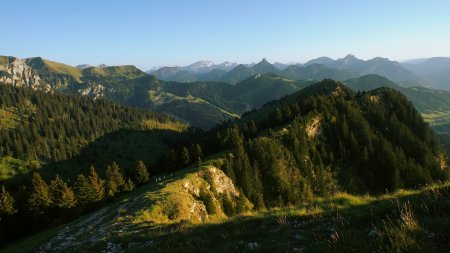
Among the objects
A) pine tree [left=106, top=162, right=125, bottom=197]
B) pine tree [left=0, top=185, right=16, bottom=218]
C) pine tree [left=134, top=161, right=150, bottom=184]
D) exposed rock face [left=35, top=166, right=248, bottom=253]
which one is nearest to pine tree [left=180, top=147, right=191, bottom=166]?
pine tree [left=134, top=161, right=150, bottom=184]

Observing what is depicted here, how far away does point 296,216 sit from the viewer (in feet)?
46.3

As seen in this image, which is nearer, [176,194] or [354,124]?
[176,194]

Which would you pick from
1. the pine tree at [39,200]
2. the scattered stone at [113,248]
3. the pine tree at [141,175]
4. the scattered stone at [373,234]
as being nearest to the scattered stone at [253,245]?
the scattered stone at [373,234]

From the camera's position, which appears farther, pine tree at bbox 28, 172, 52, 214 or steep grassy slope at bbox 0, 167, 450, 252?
pine tree at bbox 28, 172, 52, 214

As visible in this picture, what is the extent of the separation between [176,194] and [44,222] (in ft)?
157

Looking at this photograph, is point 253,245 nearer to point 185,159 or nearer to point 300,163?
point 300,163

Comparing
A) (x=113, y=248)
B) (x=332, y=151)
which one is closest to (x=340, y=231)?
(x=113, y=248)

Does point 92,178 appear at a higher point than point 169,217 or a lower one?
lower

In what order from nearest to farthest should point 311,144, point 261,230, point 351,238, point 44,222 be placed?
point 351,238 < point 261,230 < point 44,222 < point 311,144

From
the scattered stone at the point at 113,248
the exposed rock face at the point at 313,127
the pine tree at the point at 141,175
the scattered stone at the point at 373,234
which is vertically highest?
the scattered stone at the point at 373,234

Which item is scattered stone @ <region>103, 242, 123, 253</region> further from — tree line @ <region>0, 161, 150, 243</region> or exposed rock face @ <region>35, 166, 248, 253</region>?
tree line @ <region>0, 161, 150, 243</region>

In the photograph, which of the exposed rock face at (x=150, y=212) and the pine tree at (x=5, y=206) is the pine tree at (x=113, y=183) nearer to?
the pine tree at (x=5, y=206)

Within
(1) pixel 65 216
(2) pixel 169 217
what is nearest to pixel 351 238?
(2) pixel 169 217

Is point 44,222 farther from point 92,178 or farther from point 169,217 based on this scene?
point 169,217
